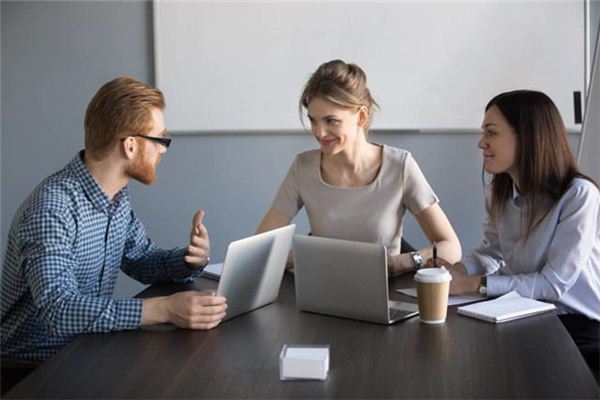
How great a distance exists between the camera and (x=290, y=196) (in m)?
2.87

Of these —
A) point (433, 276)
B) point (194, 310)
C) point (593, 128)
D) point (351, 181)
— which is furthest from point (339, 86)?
point (593, 128)

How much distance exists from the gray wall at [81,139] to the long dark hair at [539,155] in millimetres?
1495

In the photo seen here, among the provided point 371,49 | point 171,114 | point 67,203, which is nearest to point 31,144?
point 171,114

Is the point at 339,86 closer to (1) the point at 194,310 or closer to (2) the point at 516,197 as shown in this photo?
(2) the point at 516,197

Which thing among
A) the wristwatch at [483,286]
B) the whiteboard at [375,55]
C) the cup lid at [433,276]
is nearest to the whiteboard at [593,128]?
the whiteboard at [375,55]

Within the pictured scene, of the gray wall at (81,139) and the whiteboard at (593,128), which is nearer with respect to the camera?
the whiteboard at (593,128)

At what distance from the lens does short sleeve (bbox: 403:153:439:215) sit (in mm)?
2754

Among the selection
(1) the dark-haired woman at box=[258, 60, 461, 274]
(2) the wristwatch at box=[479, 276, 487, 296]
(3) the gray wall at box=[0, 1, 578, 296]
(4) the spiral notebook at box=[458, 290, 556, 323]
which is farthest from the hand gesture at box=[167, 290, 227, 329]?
(3) the gray wall at box=[0, 1, 578, 296]

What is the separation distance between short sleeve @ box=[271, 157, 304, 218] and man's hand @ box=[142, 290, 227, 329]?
98 cm

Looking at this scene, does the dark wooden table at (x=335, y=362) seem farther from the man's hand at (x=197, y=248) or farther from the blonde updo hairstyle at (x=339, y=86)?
the blonde updo hairstyle at (x=339, y=86)

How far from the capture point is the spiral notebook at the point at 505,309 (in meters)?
1.94

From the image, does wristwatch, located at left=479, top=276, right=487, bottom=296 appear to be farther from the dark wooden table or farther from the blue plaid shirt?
the blue plaid shirt

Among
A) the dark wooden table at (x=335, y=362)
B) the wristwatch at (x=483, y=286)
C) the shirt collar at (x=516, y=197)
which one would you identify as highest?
the shirt collar at (x=516, y=197)

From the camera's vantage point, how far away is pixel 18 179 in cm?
420
